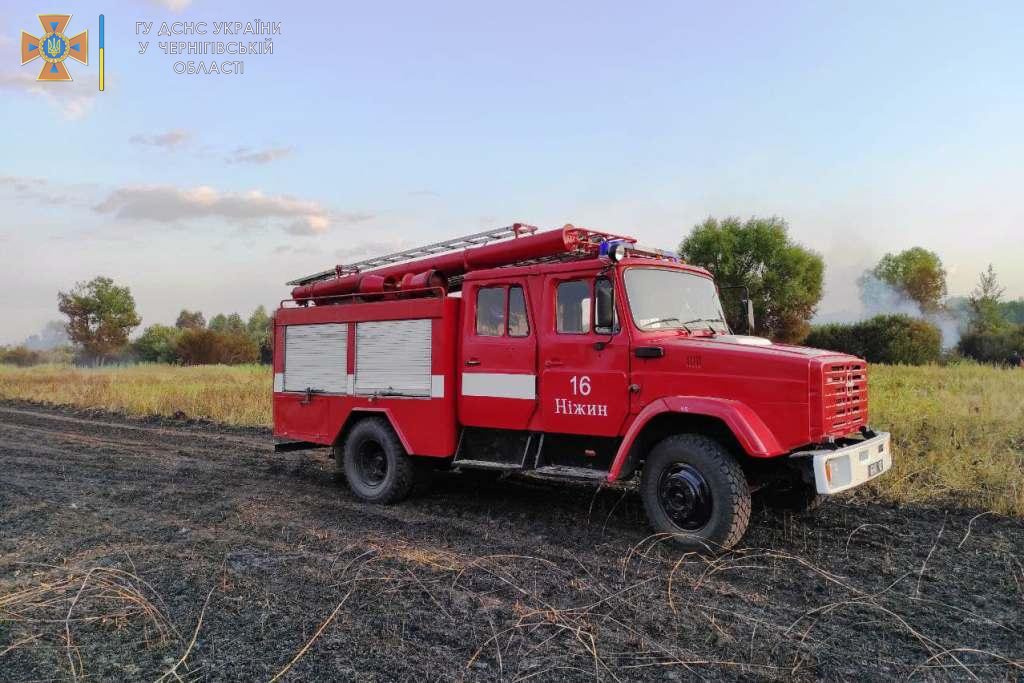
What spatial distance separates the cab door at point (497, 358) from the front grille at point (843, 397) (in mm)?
2604

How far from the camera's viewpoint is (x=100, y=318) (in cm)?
5656

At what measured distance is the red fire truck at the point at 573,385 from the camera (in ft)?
18.2

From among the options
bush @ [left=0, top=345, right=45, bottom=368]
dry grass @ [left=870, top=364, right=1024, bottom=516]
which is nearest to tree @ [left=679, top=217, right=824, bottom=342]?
dry grass @ [left=870, top=364, right=1024, bottom=516]

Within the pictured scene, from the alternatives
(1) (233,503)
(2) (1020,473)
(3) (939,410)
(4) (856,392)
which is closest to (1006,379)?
(3) (939,410)

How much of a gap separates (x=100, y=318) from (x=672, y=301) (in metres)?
61.0

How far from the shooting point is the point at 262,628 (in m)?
4.18

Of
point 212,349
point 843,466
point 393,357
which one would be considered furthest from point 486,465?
point 212,349

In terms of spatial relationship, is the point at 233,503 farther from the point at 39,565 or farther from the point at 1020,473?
the point at 1020,473

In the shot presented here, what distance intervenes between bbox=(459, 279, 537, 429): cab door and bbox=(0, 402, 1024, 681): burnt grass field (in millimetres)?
1067

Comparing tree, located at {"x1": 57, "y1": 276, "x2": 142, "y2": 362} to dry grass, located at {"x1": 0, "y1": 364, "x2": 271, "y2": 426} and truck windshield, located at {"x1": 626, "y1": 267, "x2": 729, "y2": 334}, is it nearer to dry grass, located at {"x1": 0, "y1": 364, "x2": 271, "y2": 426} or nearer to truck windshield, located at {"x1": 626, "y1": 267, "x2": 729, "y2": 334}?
dry grass, located at {"x1": 0, "y1": 364, "x2": 271, "y2": 426}

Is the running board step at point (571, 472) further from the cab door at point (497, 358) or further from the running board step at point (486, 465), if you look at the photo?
the cab door at point (497, 358)

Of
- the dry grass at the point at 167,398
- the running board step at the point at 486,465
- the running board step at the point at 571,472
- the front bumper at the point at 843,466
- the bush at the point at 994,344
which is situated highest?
the bush at the point at 994,344

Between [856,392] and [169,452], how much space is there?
1009 cm

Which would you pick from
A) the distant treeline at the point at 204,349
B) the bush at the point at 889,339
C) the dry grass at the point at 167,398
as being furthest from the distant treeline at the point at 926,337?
the distant treeline at the point at 204,349
